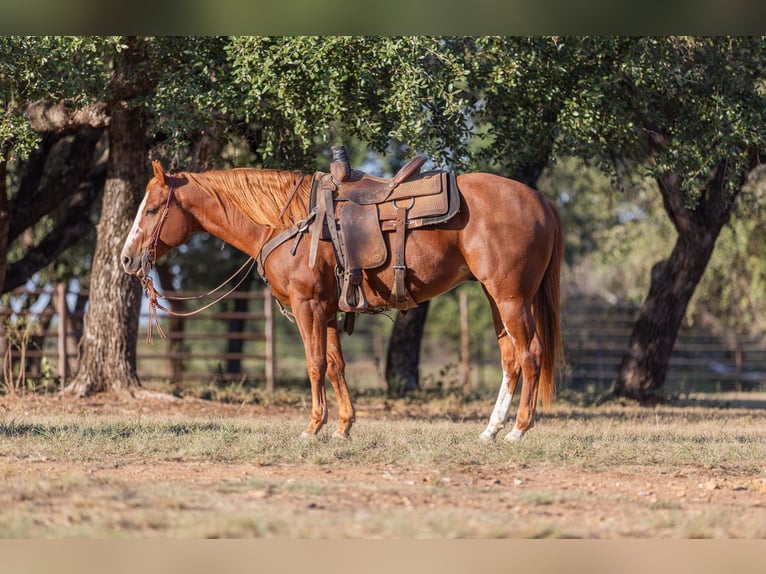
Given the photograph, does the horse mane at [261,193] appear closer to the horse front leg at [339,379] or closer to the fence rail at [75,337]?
the horse front leg at [339,379]

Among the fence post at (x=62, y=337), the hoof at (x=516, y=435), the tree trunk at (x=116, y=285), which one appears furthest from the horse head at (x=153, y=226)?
the fence post at (x=62, y=337)

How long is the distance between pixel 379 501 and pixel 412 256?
2.81 metres

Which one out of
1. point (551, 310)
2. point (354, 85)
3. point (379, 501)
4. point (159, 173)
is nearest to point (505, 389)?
point (551, 310)

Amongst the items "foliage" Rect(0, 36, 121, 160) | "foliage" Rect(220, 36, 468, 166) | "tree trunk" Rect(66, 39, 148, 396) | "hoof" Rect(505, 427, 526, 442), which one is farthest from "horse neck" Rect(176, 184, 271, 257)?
"tree trunk" Rect(66, 39, 148, 396)

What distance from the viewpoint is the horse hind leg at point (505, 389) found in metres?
7.66

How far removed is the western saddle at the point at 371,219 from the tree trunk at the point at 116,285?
468 cm

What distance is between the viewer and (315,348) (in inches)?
305

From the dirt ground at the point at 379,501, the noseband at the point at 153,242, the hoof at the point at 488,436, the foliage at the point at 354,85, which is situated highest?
the foliage at the point at 354,85

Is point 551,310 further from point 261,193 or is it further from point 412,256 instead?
point 261,193

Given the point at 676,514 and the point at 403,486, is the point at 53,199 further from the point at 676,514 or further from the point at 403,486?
the point at 676,514

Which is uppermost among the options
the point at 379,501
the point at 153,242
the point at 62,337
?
the point at 153,242

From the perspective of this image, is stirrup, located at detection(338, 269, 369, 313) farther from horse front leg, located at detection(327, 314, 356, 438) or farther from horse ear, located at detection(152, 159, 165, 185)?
horse ear, located at detection(152, 159, 165, 185)

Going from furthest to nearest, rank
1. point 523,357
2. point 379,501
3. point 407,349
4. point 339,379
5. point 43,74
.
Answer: point 407,349, point 43,74, point 339,379, point 523,357, point 379,501

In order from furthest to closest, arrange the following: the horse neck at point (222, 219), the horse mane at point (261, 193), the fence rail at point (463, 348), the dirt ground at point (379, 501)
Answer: the fence rail at point (463, 348) → the horse neck at point (222, 219) → the horse mane at point (261, 193) → the dirt ground at point (379, 501)
